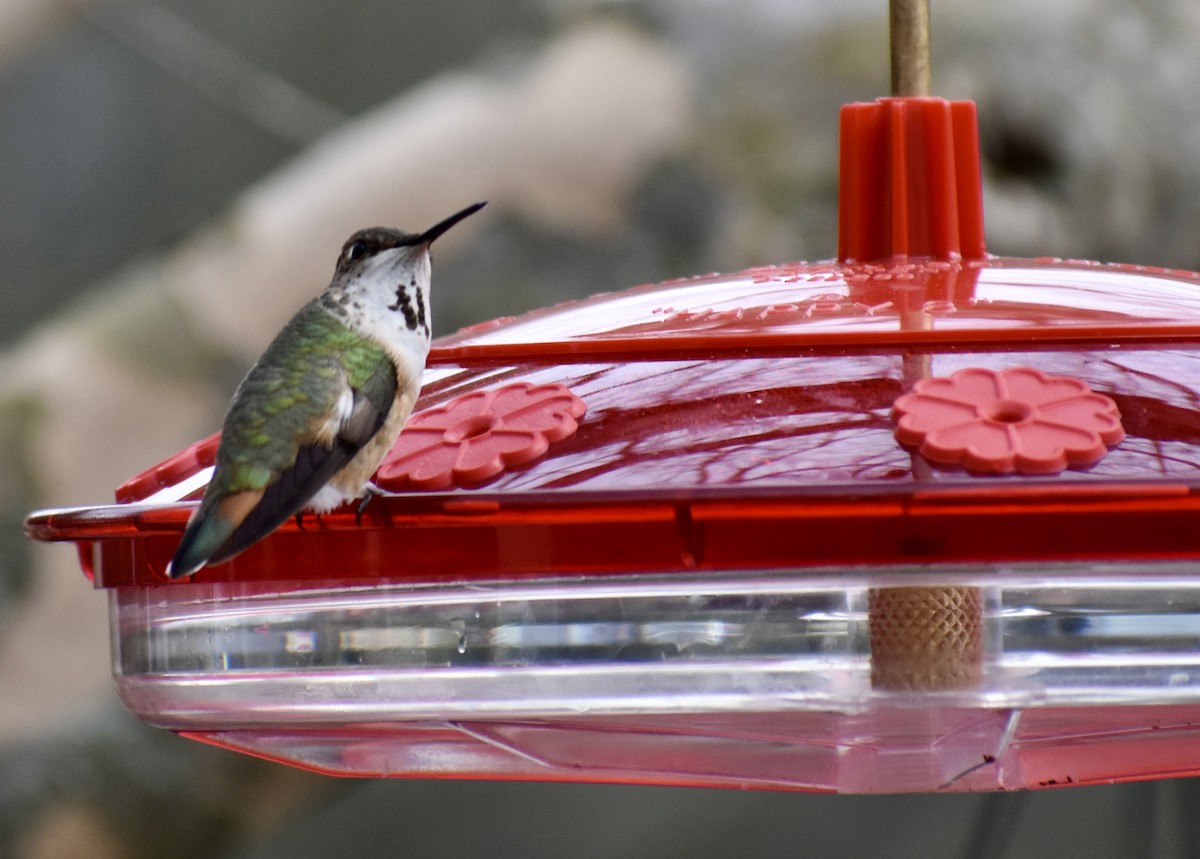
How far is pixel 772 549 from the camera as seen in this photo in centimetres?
117

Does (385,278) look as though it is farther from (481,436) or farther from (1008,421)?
(1008,421)

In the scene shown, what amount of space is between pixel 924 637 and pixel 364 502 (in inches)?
18.9

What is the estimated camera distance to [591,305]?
5.73 ft

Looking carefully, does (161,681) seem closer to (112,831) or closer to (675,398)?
(675,398)

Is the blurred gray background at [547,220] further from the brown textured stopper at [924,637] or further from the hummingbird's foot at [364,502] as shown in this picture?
the hummingbird's foot at [364,502]

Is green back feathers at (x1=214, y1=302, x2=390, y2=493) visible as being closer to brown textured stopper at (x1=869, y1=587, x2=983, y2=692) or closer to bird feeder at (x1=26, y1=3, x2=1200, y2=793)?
bird feeder at (x1=26, y1=3, x2=1200, y2=793)

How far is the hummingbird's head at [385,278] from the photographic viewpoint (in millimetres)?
1745

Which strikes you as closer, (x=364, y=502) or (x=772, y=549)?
(x=772, y=549)

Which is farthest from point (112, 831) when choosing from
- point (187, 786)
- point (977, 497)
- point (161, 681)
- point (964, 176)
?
point (977, 497)

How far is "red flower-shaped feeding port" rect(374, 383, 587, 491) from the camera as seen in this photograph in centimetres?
133

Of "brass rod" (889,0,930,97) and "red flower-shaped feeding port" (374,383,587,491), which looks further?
"brass rod" (889,0,930,97)

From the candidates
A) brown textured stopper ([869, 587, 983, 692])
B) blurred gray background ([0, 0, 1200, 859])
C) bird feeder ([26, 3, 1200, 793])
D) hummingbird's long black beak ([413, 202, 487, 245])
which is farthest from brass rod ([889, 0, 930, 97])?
blurred gray background ([0, 0, 1200, 859])

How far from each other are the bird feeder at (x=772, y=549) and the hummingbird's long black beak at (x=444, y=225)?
121mm

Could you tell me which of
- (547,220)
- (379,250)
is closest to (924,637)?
(379,250)
